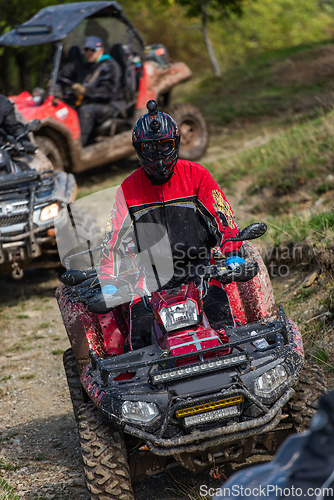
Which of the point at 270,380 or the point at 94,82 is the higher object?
the point at 94,82

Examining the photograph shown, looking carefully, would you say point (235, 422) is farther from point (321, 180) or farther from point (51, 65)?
point (51, 65)

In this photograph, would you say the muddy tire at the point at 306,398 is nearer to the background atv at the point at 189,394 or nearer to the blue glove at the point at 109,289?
the background atv at the point at 189,394

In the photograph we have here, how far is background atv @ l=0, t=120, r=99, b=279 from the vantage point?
618cm

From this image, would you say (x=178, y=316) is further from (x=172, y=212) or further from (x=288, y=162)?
(x=288, y=162)

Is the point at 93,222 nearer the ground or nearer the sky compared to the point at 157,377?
nearer the ground

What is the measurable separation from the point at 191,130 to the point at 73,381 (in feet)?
25.9

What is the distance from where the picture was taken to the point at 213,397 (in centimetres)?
279

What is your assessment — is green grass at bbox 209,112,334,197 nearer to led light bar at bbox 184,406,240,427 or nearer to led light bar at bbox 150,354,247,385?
led light bar at bbox 150,354,247,385

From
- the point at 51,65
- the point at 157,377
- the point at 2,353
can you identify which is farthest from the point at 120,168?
the point at 157,377

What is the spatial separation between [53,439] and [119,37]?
27.1 ft

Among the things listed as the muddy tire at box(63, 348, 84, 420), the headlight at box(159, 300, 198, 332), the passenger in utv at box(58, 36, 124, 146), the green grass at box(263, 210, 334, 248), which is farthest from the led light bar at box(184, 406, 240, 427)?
the passenger in utv at box(58, 36, 124, 146)

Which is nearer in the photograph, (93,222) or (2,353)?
(2,353)

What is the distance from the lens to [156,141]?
11.6 feet

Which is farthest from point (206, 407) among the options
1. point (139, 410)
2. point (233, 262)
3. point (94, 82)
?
point (94, 82)
